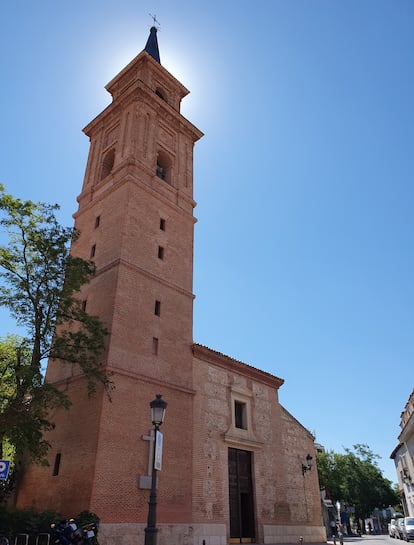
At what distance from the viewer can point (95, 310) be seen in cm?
1788

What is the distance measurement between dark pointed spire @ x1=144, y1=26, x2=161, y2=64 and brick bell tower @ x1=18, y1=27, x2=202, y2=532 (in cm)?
555

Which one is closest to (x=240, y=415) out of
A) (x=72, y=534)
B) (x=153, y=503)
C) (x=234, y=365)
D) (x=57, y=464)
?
(x=234, y=365)

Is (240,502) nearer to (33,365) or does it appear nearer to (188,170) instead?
(33,365)

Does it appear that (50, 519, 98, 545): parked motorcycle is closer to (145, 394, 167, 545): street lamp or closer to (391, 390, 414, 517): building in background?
(145, 394, 167, 545): street lamp

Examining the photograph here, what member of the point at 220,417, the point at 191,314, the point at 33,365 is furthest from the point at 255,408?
the point at 33,365

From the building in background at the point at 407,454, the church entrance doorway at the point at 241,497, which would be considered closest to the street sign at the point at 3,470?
the church entrance doorway at the point at 241,497

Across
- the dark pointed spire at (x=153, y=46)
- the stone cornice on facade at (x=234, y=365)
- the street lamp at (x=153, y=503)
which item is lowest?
the street lamp at (x=153, y=503)

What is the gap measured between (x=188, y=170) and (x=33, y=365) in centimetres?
1621

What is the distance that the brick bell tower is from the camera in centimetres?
1440

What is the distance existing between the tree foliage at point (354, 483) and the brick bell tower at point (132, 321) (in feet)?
123

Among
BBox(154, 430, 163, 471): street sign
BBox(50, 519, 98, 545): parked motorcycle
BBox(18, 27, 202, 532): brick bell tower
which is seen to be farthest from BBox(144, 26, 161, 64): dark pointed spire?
BBox(50, 519, 98, 545): parked motorcycle

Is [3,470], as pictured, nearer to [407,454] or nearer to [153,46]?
[153,46]

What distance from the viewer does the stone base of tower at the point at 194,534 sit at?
13406mm

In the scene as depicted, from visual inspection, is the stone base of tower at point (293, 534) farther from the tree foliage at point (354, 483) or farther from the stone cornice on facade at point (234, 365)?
the tree foliage at point (354, 483)
